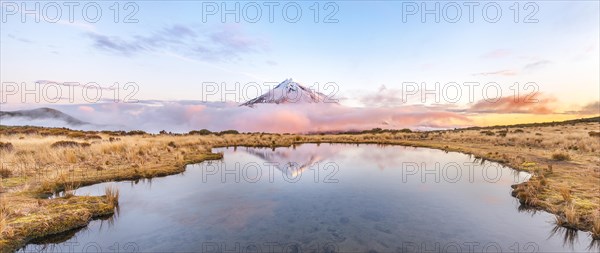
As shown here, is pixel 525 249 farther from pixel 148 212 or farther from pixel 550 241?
pixel 148 212

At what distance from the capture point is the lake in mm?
9117

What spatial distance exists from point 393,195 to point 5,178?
19773mm

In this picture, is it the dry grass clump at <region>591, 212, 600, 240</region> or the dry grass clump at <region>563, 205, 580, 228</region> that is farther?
the dry grass clump at <region>563, 205, 580, 228</region>

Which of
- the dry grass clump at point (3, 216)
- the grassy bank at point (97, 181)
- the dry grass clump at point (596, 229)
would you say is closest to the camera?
the dry grass clump at point (3, 216)

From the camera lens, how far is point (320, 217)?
11594 mm

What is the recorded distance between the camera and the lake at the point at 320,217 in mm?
9117

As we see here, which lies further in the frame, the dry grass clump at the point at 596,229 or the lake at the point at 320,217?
the dry grass clump at the point at 596,229

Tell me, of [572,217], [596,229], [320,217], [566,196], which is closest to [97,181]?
[320,217]

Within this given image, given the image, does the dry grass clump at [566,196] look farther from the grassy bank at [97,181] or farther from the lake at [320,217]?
the lake at [320,217]

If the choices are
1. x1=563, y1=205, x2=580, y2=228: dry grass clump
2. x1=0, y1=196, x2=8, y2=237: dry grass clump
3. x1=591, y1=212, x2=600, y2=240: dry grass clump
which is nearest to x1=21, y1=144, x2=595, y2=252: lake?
x1=591, y1=212, x2=600, y2=240: dry grass clump

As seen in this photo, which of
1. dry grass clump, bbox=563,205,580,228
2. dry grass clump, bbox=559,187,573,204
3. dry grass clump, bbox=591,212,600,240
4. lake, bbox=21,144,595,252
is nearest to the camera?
lake, bbox=21,144,595,252

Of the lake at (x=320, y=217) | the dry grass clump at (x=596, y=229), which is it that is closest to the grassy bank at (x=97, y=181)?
the dry grass clump at (x=596, y=229)

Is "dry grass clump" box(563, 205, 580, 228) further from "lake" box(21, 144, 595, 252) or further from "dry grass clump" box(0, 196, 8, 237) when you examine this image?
"dry grass clump" box(0, 196, 8, 237)

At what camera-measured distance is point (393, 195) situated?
1478 cm
